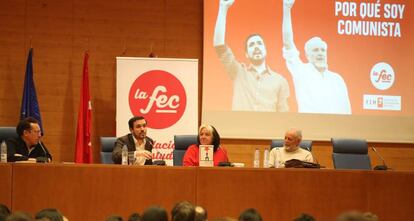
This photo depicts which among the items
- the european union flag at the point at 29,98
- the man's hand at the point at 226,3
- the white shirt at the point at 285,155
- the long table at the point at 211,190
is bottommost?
the long table at the point at 211,190

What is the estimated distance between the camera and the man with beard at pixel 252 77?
876 cm

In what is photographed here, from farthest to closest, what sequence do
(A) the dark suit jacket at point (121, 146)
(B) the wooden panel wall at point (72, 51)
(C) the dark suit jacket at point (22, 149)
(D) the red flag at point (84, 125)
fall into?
(B) the wooden panel wall at point (72, 51), (D) the red flag at point (84, 125), (A) the dark suit jacket at point (121, 146), (C) the dark suit jacket at point (22, 149)

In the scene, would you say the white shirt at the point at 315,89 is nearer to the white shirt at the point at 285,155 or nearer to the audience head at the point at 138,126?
the white shirt at the point at 285,155

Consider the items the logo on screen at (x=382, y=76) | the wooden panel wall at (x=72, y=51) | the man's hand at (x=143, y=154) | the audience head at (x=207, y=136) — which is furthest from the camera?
the logo on screen at (x=382, y=76)

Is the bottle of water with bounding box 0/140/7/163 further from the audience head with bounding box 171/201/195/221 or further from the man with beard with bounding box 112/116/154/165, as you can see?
the audience head with bounding box 171/201/195/221

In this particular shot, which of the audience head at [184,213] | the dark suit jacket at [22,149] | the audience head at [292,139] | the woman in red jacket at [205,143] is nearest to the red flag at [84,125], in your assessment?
the dark suit jacket at [22,149]

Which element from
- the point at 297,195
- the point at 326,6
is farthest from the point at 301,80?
the point at 297,195

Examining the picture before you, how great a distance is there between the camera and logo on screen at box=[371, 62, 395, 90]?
9000mm

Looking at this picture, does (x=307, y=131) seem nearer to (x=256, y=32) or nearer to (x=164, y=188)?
(x=256, y=32)

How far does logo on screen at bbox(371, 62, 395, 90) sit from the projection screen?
0.5 inches

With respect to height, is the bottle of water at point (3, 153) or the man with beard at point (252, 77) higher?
the man with beard at point (252, 77)

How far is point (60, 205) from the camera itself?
5324mm

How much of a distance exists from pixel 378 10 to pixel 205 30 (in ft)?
7.79

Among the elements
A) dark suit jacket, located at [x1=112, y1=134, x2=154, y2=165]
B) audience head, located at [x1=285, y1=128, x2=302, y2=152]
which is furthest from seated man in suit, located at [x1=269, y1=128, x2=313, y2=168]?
dark suit jacket, located at [x1=112, y1=134, x2=154, y2=165]
